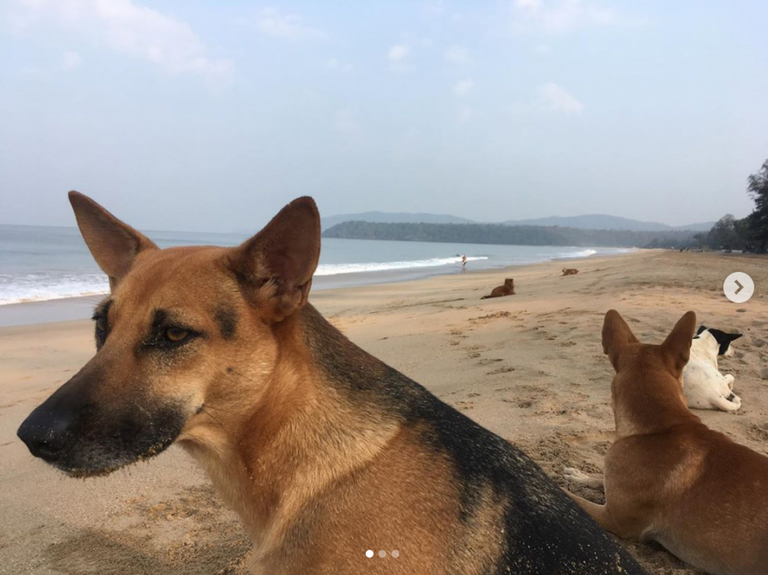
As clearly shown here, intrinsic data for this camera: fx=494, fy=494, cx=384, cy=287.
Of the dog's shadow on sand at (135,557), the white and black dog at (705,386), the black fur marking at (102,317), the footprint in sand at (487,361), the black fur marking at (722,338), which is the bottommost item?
the dog's shadow on sand at (135,557)

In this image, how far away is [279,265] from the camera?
A: 8.13 ft

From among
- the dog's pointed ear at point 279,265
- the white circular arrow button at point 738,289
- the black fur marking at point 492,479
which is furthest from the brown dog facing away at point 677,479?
the white circular arrow button at point 738,289

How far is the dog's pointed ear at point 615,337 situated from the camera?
4648 millimetres

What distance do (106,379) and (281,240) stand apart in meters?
0.99

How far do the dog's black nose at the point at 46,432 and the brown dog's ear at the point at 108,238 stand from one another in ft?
3.79

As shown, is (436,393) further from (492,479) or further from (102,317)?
(102,317)

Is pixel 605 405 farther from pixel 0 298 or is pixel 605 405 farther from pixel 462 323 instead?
pixel 0 298

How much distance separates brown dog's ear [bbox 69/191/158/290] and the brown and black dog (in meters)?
0.55

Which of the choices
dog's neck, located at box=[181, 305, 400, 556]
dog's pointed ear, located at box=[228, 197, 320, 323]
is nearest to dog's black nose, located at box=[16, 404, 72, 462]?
dog's neck, located at box=[181, 305, 400, 556]

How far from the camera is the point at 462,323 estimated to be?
1202cm

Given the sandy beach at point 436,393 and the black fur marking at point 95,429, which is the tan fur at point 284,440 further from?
the sandy beach at point 436,393

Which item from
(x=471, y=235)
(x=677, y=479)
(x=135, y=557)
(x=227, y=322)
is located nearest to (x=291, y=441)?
(x=227, y=322)

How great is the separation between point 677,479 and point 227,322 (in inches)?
129

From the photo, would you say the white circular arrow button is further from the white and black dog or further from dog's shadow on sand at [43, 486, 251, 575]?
dog's shadow on sand at [43, 486, 251, 575]
